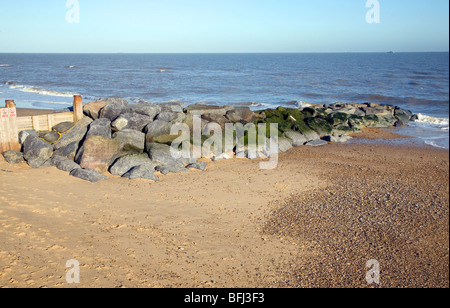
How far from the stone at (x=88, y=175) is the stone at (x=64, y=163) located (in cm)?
38

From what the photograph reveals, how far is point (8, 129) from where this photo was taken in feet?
45.2

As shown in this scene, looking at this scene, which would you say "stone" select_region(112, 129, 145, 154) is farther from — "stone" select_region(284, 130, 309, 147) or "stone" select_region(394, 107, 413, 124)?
"stone" select_region(394, 107, 413, 124)

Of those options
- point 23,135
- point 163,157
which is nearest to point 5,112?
point 23,135

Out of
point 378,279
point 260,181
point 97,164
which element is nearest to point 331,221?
point 378,279

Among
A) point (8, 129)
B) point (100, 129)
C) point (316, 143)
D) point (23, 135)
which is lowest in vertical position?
point (316, 143)

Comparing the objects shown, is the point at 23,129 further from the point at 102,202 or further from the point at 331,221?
the point at 331,221

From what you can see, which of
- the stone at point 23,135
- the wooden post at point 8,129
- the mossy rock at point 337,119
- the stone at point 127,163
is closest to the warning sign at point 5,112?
the wooden post at point 8,129

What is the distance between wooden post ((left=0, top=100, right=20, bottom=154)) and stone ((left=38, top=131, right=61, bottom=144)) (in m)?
0.88

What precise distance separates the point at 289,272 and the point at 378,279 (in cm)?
169

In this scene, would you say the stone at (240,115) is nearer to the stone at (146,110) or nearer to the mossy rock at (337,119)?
the stone at (146,110)

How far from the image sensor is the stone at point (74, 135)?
1426 centimetres

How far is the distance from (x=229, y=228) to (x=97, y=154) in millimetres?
6417

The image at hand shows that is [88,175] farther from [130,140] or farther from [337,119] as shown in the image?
[337,119]

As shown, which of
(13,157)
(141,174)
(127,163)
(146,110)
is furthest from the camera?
(146,110)
